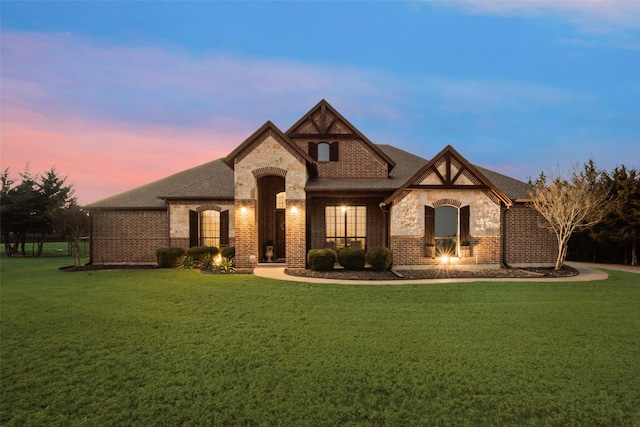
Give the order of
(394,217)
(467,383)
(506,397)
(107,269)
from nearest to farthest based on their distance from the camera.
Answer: (506,397), (467,383), (394,217), (107,269)

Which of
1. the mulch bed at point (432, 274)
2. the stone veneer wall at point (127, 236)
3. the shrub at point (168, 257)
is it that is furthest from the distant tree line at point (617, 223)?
the stone veneer wall at point (127, 236)

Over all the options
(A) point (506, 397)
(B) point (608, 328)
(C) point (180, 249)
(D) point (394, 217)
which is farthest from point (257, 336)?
(C) point (180, 249)

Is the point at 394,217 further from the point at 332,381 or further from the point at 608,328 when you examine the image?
the point at 332,381

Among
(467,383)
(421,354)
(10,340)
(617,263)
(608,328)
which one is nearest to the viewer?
(467,383)

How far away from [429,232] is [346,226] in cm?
429

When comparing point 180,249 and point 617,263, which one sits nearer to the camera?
point 180,249

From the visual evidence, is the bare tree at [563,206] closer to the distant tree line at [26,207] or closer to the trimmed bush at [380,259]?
the trimmed bush at [380,259]

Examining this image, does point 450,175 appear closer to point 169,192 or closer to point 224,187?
point 224,187

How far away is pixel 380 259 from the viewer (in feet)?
47.8

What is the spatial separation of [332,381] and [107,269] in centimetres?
1578

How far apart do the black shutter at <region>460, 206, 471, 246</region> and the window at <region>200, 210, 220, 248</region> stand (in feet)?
40.6

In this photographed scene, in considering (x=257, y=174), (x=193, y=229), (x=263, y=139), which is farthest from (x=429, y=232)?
(x=193, y=229)

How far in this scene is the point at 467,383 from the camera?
447 centimetres

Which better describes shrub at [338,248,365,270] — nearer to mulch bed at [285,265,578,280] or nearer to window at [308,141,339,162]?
mulch bed at [285,265,578,280]
